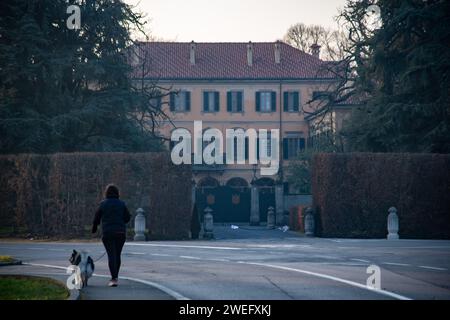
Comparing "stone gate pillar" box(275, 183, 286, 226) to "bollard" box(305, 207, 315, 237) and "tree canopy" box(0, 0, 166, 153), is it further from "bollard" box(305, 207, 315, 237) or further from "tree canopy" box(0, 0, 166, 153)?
"bollard" box(305, 207, 315, 237)

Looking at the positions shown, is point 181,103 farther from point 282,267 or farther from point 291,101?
point 282,267

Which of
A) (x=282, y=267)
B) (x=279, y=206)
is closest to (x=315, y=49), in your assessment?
(x=279, y=206)

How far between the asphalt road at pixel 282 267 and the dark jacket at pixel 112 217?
4.62ft

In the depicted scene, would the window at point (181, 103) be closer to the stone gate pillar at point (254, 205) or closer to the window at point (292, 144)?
the window at point (292, 144)

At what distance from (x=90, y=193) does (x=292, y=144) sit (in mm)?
44770

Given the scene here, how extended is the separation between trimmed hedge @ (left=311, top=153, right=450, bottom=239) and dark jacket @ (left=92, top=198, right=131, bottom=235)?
71.6 ft

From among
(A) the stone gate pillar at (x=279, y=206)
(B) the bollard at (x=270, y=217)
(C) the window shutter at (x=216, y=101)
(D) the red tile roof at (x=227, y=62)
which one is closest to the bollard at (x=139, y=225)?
(B) the bollard at (x=270, y=217)

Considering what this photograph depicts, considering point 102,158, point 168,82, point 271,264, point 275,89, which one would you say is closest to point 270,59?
point 275,89

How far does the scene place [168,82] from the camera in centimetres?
7956

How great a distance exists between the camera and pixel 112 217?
16.5 metres

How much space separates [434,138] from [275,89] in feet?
128

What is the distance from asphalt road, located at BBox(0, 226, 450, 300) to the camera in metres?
15.5

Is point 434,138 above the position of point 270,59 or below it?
below
